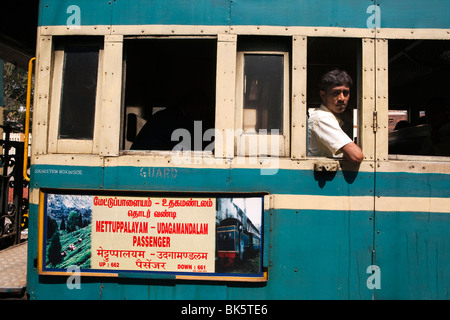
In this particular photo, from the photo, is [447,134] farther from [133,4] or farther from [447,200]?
[133,4]

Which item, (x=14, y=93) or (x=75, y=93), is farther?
(x=14, y=93)

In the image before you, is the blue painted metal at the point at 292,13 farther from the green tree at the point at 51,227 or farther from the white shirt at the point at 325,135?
the green tree at the point at 51,227

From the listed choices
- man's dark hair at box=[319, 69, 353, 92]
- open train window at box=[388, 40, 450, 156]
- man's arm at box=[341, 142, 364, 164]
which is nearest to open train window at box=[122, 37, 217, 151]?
man's dark hair at box=[319, 69, 353, 92]

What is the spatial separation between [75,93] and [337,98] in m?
2.00

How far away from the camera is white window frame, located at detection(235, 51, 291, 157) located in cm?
239

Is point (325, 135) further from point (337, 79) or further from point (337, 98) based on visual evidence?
point (337, 79)

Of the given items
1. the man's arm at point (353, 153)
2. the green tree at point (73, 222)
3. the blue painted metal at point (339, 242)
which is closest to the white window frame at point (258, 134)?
the blue painted metal at point (339, 242)

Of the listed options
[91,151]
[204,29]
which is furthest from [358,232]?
[91,151]

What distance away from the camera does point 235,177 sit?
7.66 feet

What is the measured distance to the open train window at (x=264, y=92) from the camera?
241 centimetres

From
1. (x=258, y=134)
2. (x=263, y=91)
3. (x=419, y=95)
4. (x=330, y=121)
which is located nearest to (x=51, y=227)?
(x=258, y=134)

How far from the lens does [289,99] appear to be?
2438 millimetres

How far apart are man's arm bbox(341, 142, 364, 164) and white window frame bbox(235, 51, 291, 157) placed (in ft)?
1.33

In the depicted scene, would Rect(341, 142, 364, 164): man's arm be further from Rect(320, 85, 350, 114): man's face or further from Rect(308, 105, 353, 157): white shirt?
Rect(320, 85, 350, 114): man's face
